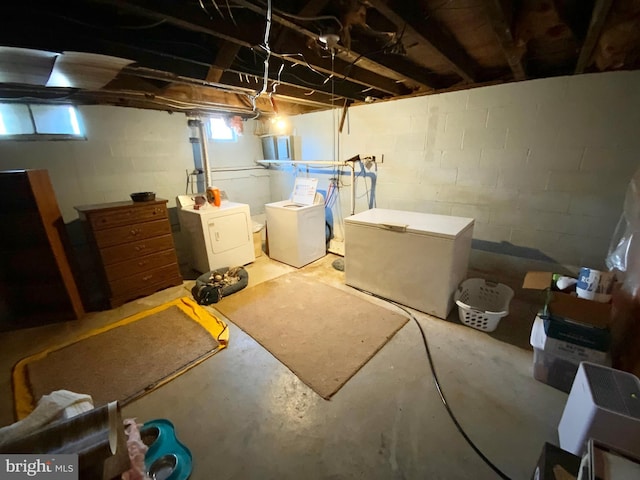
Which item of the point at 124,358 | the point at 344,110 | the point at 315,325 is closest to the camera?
→ the point at 124,358

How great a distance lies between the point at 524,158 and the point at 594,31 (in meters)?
1.03

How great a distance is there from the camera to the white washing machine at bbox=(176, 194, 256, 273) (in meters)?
3.05

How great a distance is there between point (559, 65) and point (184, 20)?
9.33 feet

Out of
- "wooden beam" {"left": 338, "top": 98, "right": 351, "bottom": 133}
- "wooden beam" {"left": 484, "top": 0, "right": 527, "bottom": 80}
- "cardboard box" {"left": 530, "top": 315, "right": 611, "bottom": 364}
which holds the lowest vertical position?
"cardboard box" {"left": 530, "top": 315, "right": 611, "bottom": 364}

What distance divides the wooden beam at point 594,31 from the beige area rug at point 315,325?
213 cm

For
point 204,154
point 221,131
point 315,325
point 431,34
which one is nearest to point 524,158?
point 431,34

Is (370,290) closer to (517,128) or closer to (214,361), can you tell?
(214,361)

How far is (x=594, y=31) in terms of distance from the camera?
4.78 ft

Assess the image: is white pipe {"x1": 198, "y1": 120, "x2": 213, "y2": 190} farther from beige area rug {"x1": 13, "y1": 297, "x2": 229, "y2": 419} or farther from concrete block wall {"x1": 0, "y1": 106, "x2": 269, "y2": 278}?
beige area rug {"x1": 13, "y1": 297, "x2": 229, "y2": 419}

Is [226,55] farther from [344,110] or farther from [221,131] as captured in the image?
[221,131]

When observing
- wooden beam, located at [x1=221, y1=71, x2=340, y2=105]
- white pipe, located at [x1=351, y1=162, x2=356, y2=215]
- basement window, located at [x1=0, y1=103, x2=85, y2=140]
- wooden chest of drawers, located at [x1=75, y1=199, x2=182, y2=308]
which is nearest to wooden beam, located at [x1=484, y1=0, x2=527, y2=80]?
wooden beam, located at [x1=221, y1=71, x2=340, y2=105]

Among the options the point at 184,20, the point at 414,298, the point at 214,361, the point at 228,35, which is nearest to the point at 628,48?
the point at 414,298

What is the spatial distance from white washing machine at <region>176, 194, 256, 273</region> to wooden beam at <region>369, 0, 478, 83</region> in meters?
2.48

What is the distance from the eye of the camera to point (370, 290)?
2.71 m
